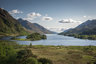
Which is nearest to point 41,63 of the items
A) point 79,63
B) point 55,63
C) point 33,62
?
point 33,62

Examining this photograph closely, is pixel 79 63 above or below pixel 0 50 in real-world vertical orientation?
below

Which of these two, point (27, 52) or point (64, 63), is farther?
point (27, 52)

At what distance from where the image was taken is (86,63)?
57.6 m

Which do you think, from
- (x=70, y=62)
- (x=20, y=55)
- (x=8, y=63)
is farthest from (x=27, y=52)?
(x=70, y=62)

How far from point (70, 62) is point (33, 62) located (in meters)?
22.2

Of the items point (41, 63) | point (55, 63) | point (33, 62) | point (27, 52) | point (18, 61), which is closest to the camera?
point (33, 62)

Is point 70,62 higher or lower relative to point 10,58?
lower

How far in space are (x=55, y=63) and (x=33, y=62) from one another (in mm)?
15303

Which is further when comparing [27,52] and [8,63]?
[27,52]

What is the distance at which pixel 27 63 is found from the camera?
44.8 meters

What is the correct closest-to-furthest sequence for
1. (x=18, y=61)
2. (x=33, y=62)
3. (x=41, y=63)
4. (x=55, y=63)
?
(x=33, y=62), (x=41, y=63), (x=18, y=61), (x=55, y=63)

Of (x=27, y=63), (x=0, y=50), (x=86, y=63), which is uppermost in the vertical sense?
(x=0, y=50)

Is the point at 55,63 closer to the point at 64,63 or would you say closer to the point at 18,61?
the point at 64,63

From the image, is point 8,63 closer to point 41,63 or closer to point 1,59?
point 1,59
